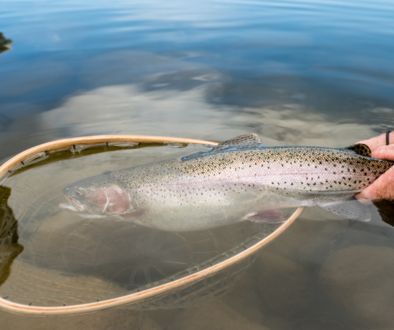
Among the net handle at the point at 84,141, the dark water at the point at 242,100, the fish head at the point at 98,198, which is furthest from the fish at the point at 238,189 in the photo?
the net handle at the point at 84,141

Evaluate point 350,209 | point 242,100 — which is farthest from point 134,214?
point 242,100

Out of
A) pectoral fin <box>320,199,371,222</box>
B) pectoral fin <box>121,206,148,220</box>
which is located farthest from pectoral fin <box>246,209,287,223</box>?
pectoral fin <box>121,206,148,220</box>

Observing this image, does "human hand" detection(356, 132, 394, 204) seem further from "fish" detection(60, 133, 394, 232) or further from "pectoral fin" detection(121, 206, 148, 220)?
"pectoral fin" detection(121, 206, 148, 220)

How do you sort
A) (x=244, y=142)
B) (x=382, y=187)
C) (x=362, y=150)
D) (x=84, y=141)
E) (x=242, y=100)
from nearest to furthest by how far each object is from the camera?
1. (x=382, y=187)
2. (x=362, y=150)
3. (x=244, y=142)
4. (x=84, y=141)
5. (x=242, y=100)

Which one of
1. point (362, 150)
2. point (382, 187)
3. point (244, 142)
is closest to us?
point (382, 187)

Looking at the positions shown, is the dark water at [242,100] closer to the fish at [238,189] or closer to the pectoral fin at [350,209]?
the pectoral fin at [350,209]

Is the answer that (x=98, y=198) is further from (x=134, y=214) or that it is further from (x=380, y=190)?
(x=380, y=190)

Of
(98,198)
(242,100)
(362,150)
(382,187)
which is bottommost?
(98,198)

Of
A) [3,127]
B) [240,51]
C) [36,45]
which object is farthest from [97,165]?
[36,45]

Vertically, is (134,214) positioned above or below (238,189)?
below
